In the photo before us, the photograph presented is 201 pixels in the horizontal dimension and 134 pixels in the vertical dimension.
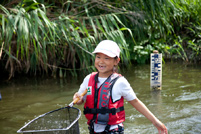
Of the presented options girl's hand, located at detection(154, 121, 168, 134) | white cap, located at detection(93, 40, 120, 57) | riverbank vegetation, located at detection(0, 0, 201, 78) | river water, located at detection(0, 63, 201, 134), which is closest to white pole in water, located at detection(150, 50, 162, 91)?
river water, located at detection(0, 63, 201, 134)

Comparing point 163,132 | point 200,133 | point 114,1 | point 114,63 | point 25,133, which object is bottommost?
point 200,133

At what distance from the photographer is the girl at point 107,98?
2328mm

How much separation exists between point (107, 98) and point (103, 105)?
0.07m

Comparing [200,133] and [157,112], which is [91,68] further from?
[200,133]

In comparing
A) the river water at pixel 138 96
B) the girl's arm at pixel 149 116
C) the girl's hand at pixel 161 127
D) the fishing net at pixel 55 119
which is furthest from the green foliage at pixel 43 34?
the girl's hand at pixel 161 127

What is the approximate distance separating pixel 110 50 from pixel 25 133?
941 mm

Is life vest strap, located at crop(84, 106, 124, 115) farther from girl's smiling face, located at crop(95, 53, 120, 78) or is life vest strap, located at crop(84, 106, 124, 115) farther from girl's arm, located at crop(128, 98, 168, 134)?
girl's smiling face, located at crop(95, 53, 120, 78)

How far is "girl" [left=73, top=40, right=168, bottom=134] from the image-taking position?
233 cm

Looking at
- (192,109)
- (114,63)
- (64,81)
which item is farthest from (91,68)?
(114,63)

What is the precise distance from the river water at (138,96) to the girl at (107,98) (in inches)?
53.8

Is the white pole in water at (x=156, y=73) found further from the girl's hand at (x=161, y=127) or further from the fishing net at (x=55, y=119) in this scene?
the fishing net at (x=55, y=119)

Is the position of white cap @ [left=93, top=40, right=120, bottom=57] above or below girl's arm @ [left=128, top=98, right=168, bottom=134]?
above

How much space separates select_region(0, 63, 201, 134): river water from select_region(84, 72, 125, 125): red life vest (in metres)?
1.40

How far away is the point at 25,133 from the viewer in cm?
194
